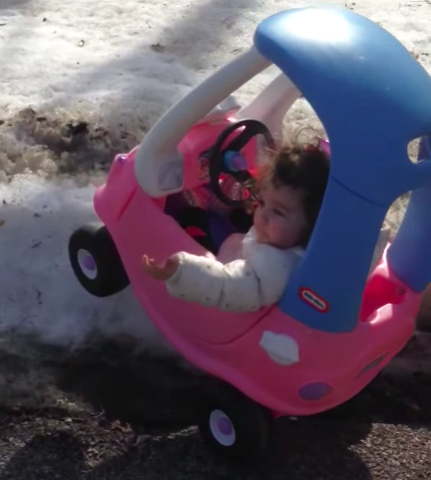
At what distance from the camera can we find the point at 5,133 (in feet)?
13.0

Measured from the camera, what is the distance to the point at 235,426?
106 inches

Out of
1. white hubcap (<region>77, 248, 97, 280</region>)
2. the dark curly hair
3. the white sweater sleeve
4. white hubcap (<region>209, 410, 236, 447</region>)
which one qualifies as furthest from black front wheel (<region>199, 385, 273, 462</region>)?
white hubcap (<region>77, 248, 97, 280</region>)

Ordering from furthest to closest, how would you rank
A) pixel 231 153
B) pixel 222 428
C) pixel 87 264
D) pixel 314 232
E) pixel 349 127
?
1. pixel 87 264
2. pixel 231 153
3. pixel 222 428
4. pixel 314 232
5. pixel 349 127

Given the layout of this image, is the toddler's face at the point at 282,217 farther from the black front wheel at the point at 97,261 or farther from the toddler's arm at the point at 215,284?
the black front wheel at the point at 97,261

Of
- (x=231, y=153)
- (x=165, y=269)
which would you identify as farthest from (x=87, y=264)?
(x=165, y=269)

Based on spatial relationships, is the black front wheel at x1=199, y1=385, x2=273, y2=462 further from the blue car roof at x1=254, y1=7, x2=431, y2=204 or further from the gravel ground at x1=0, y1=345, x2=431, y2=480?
the blue car roof at x1=254, y1=7, x2=431, y2=204

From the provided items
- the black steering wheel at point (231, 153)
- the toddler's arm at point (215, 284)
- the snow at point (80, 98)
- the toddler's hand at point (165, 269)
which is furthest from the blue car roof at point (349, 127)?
the snow at point (80, 98)

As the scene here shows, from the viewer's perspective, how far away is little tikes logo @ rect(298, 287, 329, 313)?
253 centimetres

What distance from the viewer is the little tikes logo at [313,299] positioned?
2.53m

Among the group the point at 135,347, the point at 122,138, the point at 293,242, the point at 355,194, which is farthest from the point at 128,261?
the point at 122,138

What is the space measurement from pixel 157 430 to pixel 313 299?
2.13ft

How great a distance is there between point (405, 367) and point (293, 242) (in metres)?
0.79

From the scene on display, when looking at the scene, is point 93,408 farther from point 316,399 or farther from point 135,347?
point 316,399

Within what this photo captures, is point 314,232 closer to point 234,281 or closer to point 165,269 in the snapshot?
point 234,281
